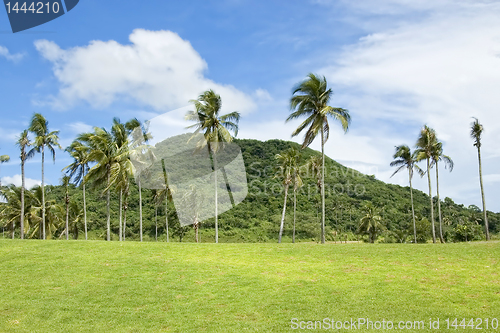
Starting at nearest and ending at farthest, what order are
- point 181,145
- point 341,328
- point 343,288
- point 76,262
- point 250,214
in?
point 341,328
point 343,288
point 76,262
point 181,145
point 250,214

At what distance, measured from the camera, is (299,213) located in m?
76.9

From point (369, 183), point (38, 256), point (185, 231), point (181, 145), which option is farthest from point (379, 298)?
point (369, 183)

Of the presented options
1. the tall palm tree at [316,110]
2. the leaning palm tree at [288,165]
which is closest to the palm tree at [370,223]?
the leaning palm tree at [288,165]

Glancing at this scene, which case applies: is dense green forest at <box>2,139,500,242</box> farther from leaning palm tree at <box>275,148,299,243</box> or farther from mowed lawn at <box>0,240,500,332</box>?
mowed lawn at <box>0,240,500,332</box>

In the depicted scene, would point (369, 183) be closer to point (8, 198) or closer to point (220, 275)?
point (8, 198)

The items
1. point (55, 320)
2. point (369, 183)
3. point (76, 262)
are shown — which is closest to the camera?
point (55, 320)

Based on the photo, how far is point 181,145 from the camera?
32062mm

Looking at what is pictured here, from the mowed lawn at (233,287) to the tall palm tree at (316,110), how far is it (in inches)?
365

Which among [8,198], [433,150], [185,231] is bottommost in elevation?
[185,231]

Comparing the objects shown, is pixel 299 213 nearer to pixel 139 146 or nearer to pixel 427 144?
pixel 427 144

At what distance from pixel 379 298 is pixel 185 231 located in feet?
177

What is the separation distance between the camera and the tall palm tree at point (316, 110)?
90.2 feet

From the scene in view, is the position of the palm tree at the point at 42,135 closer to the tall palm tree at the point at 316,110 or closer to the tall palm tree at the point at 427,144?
the tall palm tree at the point at 316,110

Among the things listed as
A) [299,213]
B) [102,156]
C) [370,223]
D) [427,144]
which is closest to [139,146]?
[102,156]
